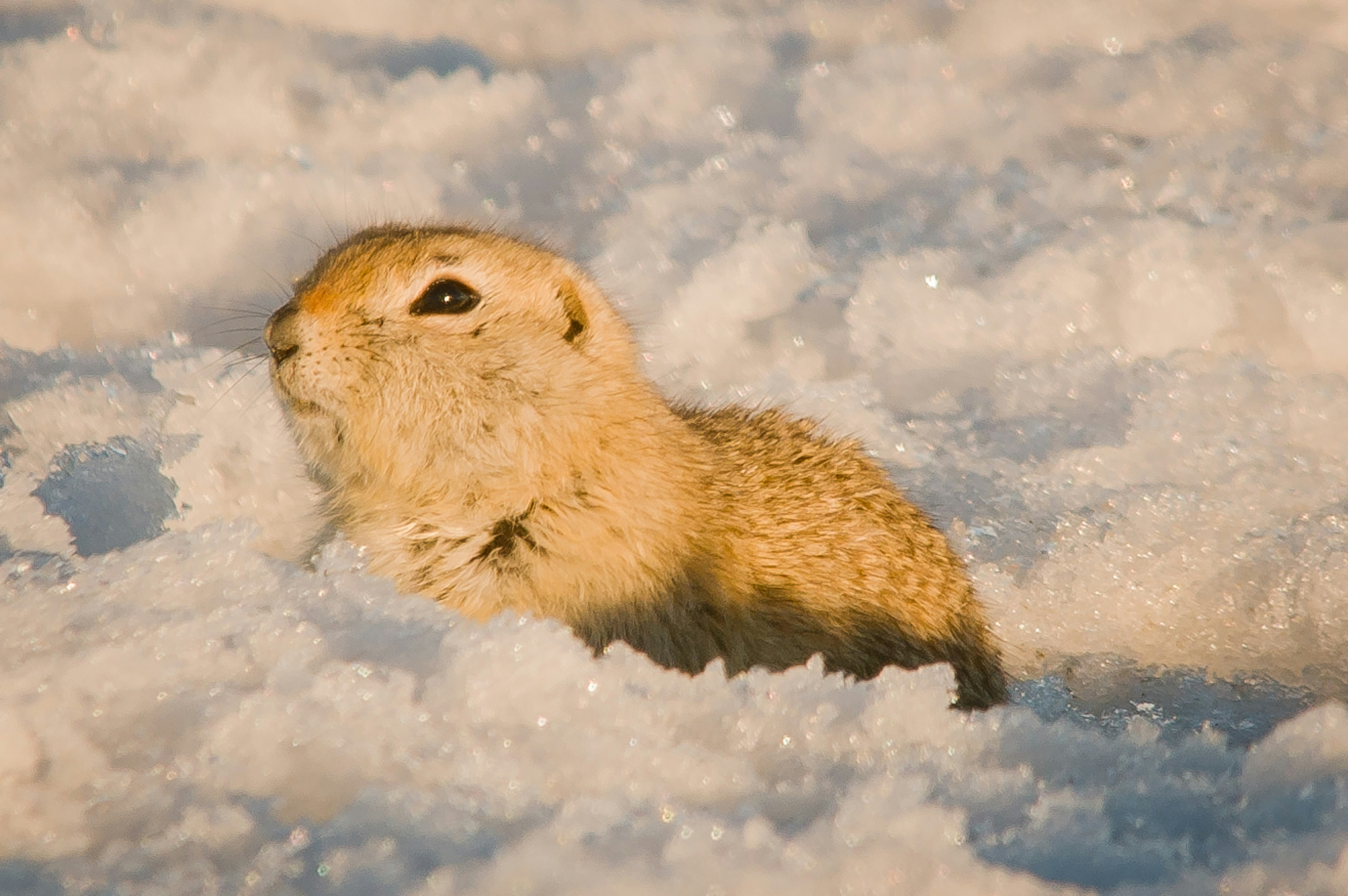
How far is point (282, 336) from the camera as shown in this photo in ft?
12.7

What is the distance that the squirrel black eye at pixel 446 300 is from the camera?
157 inches

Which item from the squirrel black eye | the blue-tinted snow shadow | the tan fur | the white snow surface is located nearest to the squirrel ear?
the tan fur

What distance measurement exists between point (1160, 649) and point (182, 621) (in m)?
3.30

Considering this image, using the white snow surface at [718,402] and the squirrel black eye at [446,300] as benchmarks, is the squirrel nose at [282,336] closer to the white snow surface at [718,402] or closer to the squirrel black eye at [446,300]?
the squirrel black eye at [446,300]

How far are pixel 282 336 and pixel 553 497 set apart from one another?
92 cm

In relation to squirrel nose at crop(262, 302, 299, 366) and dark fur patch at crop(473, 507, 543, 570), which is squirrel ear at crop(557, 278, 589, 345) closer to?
dark fur patch at crop(473, 507, 543, 570)

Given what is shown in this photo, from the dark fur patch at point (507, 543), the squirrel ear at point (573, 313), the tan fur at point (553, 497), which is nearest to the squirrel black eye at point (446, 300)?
the tan fur at point (553, 497)

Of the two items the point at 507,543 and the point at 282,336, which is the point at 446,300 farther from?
the point at 507,543

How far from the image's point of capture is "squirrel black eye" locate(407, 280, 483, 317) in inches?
157

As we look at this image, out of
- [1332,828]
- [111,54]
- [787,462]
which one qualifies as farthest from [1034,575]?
[111,54]

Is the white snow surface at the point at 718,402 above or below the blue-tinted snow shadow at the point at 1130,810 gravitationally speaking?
above

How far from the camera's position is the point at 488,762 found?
8.75 feet

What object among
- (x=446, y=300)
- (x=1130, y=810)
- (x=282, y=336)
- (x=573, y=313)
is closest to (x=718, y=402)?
(x=573, y=313)

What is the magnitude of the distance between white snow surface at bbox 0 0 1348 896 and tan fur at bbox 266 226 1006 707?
35 cm
